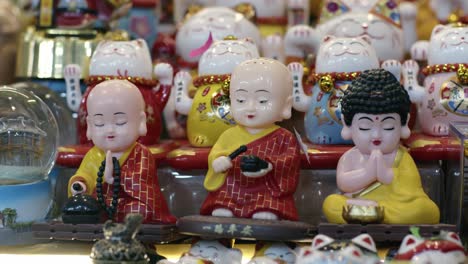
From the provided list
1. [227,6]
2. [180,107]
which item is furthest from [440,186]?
[227,6]

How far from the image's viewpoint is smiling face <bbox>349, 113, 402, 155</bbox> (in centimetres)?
253

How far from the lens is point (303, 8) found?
3551 mm

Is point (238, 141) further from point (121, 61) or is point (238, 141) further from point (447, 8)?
point (447, 8)

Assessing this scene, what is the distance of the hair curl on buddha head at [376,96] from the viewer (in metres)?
2.50

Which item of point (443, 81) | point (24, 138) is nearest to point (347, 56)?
point (443, 81)

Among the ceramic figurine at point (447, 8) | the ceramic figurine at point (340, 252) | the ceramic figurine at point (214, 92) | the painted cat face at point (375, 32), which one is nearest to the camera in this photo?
A: the ceramic figurine at point (340, 252)

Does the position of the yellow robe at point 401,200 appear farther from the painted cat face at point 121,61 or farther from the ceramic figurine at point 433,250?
the painted cat face at point 121,61

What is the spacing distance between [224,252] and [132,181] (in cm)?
34

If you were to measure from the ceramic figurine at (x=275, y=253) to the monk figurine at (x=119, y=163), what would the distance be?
30cm

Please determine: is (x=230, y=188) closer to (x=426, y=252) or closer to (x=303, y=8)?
(x=426, y=252)

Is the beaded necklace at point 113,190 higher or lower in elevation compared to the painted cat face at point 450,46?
lower

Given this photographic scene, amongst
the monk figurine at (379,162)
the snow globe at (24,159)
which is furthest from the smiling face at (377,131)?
the snow globe at (24,159)

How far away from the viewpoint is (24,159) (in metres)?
2.84

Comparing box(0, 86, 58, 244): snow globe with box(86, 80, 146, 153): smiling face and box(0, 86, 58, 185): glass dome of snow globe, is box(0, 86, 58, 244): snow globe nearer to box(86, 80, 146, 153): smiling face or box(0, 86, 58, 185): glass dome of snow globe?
box(0, 86, 58, 185): glass dome of snow globe
